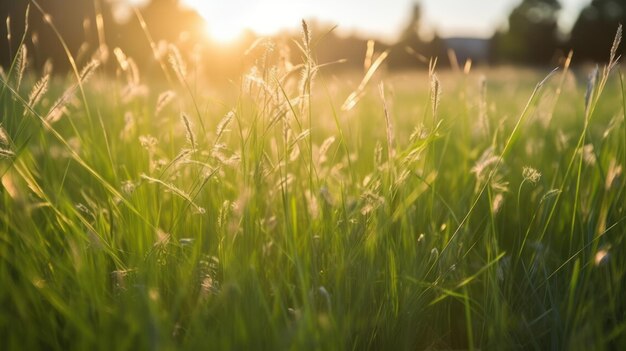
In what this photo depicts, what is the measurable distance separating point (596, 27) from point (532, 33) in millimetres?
4178

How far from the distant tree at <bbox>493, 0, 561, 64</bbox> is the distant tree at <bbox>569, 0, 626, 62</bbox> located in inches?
80.6

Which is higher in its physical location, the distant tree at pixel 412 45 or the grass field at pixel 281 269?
the grass field at pixel 281 269

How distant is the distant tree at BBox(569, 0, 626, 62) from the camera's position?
2852 cm

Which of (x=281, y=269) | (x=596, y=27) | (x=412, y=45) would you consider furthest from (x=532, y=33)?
(x=281, y=269)

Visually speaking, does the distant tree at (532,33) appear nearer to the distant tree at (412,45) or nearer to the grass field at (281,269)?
the distant tree at (412,45)

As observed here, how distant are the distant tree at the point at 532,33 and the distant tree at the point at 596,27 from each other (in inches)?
80.6

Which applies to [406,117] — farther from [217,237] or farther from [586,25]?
[586,25]

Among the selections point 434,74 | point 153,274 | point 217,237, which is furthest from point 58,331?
point 434,74

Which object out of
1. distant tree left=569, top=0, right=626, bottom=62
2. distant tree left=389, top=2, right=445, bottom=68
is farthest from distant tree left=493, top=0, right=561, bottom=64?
distant tree left=389, top=2, right=445, bottom=68

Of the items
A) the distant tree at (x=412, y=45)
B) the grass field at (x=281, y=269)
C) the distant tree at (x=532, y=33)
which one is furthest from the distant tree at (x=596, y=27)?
the grass field at (x=281, y=269)

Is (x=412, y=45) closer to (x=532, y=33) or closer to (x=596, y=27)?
(x=532, y=33)

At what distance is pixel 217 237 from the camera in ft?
4.01

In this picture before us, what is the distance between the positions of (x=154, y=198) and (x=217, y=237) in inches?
12.1

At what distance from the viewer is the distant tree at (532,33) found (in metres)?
32.5
